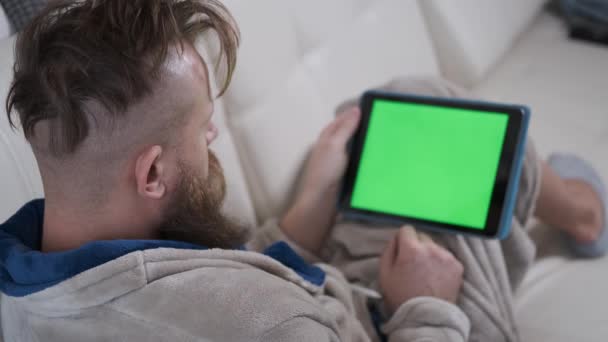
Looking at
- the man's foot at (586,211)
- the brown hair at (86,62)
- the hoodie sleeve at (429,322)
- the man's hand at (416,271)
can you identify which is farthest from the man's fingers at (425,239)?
the brown hair at (86,62)

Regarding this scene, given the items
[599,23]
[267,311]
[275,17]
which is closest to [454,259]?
[267,311]

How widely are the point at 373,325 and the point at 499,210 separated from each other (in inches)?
10.8

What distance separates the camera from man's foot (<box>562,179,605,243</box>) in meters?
1.34

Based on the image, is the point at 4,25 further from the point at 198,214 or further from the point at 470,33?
the point at 470,33

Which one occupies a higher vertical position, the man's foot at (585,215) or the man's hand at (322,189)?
the man's hand at (322,189)

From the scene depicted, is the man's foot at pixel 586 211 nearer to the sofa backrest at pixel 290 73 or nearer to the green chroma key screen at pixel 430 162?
the green chroma key screen at pixel 430 162

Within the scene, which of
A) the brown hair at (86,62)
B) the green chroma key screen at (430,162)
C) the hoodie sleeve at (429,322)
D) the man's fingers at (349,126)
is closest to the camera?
the brown hair at (86,62)

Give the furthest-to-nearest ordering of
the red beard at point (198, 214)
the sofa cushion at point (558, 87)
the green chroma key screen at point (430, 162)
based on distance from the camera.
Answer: the sofa cushion at point (558, 87), the green chroma key screen at point (430, 162), the red beard at point (198, 214)

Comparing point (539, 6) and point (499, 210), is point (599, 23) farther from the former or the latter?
point (499, 210)

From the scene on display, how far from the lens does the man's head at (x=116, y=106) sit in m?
0.76

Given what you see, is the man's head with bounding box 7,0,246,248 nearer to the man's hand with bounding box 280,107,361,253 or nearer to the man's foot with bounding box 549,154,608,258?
the man's hand with bounding box 280,107,361,253

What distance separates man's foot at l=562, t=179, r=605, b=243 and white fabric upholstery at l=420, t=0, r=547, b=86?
0.46 m

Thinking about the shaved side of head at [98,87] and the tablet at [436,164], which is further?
the tablet at [436,164]

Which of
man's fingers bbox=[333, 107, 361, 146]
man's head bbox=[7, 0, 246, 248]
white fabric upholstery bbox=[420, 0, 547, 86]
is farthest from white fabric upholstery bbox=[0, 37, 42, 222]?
white fabric upholstery bbox=[420, 0, 547, 86]
